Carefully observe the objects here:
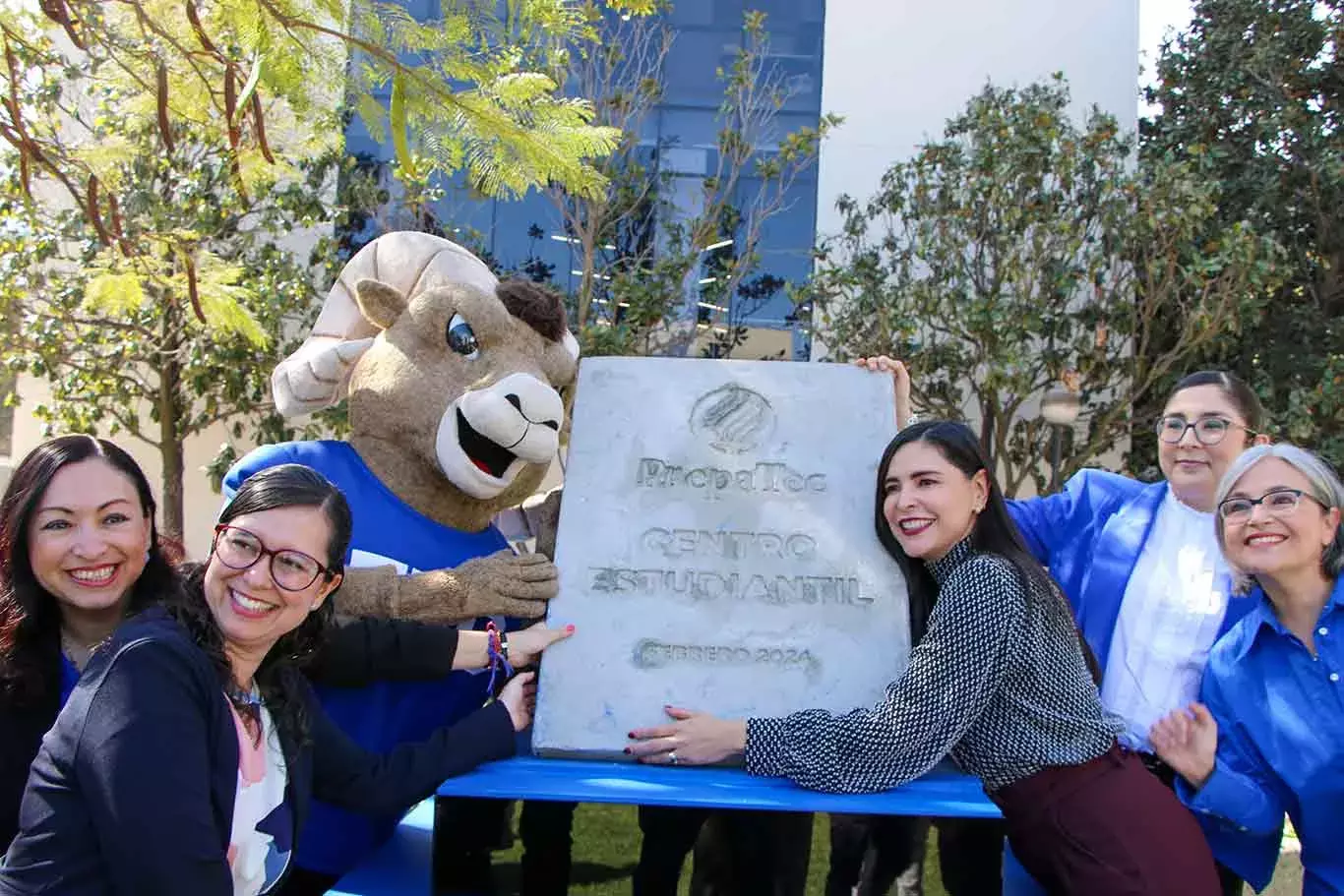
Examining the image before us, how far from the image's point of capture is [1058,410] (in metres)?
8.77

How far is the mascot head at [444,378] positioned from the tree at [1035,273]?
6.00 metres

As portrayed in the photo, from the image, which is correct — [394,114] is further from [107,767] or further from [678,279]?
[678,279]

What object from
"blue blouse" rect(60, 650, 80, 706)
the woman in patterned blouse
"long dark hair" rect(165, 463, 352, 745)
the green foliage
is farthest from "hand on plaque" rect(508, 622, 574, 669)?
the green foliage

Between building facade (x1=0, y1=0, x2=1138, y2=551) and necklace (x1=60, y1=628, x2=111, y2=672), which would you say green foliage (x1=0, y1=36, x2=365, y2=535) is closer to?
building facade (x1=0, y1=0, x2=1138, y2=551)

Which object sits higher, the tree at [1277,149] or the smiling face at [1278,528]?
the tree at [1277,149]

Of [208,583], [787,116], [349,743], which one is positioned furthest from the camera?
[787,116]

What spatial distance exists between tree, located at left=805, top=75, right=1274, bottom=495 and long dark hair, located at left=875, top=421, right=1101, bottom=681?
607 centimetres

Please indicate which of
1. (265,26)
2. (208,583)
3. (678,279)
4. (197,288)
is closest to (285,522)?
(208,583)

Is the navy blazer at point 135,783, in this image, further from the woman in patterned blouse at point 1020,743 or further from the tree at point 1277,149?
the tree at point 1277,149

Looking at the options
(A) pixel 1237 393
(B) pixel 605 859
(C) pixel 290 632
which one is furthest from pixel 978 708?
(C) pixel 290 632

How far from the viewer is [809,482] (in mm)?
3189

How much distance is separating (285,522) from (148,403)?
927cm

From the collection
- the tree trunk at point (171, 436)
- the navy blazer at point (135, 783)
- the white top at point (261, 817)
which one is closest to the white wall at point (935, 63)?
the tree trunk at point (171, 436)

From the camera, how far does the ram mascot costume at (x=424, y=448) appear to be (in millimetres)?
3021
